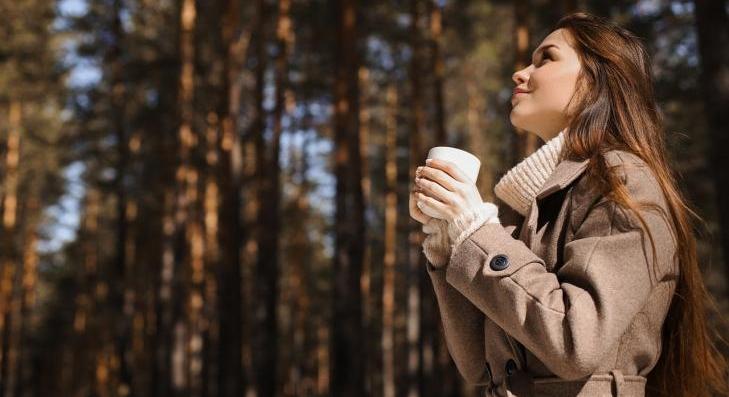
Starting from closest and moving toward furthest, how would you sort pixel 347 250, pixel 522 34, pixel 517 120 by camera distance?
1. pixel 517 120
2. pixel 347 250
3. pixel 522 34

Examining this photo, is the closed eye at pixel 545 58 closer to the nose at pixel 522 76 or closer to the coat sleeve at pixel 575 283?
the nose at pixel 522 76

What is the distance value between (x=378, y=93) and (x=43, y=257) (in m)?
19.7

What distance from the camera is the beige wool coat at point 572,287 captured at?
158 centimetres

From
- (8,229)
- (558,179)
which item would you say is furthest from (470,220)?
(8,229)

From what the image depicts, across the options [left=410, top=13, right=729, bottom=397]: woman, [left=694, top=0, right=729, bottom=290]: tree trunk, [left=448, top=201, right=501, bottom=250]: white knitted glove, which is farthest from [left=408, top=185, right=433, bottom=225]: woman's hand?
[left=694, top=0, right=729, bottom=290]: tree trunk

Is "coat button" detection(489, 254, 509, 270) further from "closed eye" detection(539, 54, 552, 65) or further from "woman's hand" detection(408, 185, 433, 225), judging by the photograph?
"closed eye" detection(539, 54, 552, 65)

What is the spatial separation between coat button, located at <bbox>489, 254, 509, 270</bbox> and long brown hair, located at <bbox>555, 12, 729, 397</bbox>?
30cm

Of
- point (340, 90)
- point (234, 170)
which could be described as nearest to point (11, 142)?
point (234, 170)

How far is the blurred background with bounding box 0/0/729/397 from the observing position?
41.5 feet

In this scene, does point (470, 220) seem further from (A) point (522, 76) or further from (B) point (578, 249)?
(A) point (522, 76)

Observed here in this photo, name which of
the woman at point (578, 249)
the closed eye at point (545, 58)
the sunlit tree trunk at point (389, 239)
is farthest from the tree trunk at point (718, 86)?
the sunlit tree trunk at point (389, 239)

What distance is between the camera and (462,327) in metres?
1.96

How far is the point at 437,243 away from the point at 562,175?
0.32 meters

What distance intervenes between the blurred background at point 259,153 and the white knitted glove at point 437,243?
901 mm
